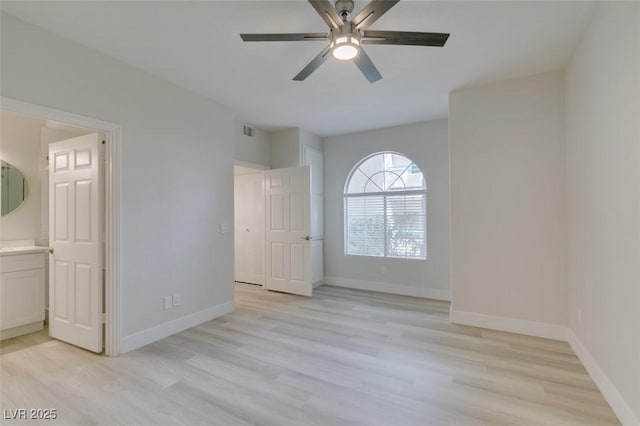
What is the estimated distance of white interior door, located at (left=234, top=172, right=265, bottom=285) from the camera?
5590mm

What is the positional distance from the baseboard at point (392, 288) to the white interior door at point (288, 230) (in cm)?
93

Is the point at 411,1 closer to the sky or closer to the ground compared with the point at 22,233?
closer to the sky

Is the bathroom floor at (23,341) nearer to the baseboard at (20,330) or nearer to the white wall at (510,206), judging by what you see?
the baseboard at (20,330)

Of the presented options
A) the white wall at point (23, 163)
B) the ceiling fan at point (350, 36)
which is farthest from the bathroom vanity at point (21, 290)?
the ceiling fan at point (350, 36)

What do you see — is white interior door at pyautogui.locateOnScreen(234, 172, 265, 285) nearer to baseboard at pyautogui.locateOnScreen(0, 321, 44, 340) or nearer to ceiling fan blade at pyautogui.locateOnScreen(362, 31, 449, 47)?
baseboard at pyautogui.locateOnScreen(0, 321, 44, 340)

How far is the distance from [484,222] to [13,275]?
5.21 m

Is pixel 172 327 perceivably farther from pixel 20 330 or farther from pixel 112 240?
pixel 20 330

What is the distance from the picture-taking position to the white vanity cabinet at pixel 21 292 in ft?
10.1

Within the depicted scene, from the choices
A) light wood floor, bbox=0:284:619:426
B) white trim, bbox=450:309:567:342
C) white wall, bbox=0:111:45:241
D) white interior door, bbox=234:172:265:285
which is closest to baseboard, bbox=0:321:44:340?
light wood floor, bbox=0:284:619:426

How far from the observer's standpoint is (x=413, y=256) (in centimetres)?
482

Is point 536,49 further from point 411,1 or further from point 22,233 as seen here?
point 22,233

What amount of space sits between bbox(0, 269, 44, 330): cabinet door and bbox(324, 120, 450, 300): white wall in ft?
13.0

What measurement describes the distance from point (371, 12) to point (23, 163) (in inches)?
175

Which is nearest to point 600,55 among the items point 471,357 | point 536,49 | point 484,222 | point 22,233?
point 536,49
